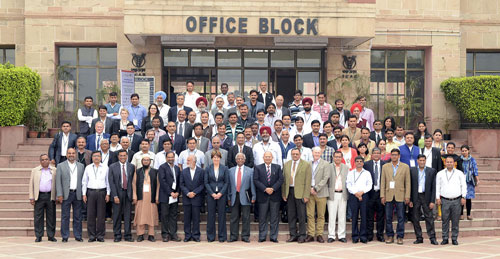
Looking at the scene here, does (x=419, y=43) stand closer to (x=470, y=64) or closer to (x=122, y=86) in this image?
(x=470, y=64)

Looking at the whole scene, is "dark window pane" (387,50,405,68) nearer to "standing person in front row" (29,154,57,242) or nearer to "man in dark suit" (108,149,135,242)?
"man in dark suit" (108,149,135,242)

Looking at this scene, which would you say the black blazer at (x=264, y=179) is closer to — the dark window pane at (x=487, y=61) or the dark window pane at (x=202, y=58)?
the dark window pane at (x=202, y=58)

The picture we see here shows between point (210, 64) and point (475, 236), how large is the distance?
10.6 metres

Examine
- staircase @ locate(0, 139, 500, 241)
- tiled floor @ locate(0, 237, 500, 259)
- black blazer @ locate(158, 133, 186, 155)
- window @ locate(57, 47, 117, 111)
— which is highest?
window @ locate(57, 47, 117, 111)

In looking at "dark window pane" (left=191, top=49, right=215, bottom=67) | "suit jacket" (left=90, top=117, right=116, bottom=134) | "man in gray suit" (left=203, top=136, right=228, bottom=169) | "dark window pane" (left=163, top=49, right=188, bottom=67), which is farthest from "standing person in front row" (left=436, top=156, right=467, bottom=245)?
"dark window pane" (left=163, top=49, right=188, bottom=67)

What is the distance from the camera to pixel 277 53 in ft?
77.4

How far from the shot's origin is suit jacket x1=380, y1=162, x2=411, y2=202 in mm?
14938

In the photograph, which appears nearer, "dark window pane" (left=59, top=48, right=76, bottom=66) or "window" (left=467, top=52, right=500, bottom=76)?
"dark window pane" (left=59, top=48, right=76, bottom=66)

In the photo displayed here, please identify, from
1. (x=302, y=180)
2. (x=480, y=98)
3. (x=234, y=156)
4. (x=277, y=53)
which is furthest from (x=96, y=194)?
(x=480, y=98)

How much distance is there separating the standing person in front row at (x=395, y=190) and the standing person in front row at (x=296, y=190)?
1.54 meters

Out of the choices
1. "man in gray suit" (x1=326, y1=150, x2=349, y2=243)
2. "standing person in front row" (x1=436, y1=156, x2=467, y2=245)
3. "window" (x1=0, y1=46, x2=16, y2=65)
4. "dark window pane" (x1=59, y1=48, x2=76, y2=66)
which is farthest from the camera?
"window" (x1=0, y1=46, x2=16, y2=65)

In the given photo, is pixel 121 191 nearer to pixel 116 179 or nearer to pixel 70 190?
pixel 116 179

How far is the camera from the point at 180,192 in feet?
50.9

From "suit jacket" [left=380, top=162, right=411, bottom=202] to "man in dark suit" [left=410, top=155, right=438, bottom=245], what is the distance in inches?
7.7
